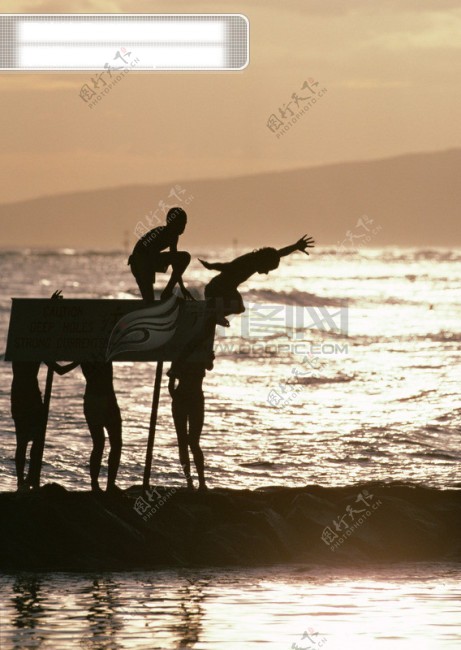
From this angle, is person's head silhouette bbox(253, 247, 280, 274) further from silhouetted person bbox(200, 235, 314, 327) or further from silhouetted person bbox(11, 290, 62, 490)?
silhouetted person bbox(11, 290, 62, 490)

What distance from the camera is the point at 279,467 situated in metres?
25.0

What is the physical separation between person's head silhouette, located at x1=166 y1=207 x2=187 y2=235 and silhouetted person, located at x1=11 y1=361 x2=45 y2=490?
216 cm

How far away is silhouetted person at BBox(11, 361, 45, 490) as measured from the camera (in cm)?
1636

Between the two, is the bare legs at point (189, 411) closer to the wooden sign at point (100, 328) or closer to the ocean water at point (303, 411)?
the wooden sign at point (100, 328)

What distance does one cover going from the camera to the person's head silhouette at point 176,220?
615 inches

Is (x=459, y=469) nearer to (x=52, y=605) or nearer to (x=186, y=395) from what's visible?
(x=186, y=395)

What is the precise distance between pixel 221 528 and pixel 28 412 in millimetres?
2452

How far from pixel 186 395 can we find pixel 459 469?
373 inches

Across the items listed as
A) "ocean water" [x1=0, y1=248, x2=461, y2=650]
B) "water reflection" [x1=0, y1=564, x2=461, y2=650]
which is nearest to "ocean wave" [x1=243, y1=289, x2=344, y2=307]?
"ocean water" [x1=0, y1=248, x2=461, y2=650]

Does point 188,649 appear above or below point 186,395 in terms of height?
below

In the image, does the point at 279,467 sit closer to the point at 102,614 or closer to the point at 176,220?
the point at 176,220

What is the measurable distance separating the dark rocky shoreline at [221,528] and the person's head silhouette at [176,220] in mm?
2951

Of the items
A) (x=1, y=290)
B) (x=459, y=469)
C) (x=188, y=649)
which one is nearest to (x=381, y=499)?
(x=188, y=649)

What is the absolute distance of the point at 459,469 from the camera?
24.6 meters
